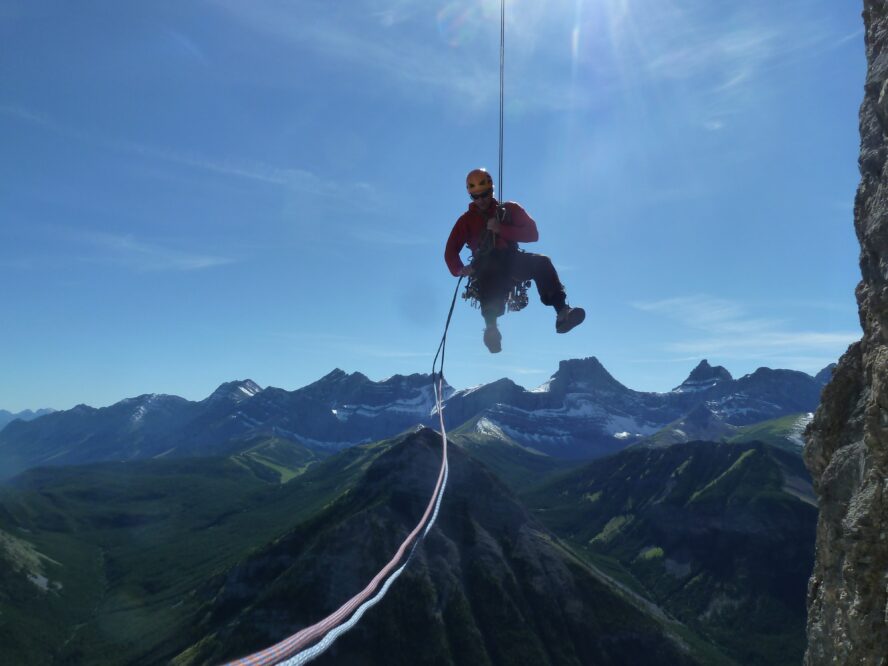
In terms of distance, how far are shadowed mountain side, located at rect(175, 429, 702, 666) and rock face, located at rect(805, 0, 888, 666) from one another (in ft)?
334

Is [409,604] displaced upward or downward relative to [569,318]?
downward

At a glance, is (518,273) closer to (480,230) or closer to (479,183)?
(480,230)

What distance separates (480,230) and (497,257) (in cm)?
91

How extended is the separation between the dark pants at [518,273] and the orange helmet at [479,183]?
1.68 meters

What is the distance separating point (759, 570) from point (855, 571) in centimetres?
21579

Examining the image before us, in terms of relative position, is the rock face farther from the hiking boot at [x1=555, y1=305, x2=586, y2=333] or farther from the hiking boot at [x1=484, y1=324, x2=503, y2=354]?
the hiking boot at [x1=484, y1=324, x2=503, y2=354]

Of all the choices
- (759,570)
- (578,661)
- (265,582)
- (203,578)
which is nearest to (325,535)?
(265,582)

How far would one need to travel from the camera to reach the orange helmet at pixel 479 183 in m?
14.7

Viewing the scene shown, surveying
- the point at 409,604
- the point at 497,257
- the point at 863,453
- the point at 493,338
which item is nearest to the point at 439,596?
the point at 409,604

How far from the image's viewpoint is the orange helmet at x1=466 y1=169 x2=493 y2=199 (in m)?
14.7

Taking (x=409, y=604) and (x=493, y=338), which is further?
(x=409, y=604)

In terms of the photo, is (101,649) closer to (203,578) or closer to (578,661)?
(203,578)

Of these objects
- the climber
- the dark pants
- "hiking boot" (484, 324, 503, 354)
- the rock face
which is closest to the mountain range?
"hiking boot" (484, 324, 503, 354)

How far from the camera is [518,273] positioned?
15.9 meters
